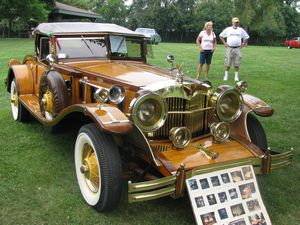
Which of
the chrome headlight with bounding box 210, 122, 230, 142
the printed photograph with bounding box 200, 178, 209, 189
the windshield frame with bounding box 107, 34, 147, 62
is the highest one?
the windshield frame with bounding box 107, 34, 147, 62

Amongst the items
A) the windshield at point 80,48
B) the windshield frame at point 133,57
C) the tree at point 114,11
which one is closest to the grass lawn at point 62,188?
the windshield at point 80,48

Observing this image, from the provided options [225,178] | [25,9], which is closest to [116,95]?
[225,178]

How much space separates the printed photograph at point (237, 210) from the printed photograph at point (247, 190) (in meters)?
0.11

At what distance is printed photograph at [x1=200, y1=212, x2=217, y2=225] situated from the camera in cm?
323

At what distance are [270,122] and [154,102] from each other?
12.6 ft

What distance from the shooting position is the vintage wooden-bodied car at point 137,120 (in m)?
3.36

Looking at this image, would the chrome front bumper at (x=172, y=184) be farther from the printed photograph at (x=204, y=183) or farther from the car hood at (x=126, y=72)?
the car hood at (x=126, y=72)

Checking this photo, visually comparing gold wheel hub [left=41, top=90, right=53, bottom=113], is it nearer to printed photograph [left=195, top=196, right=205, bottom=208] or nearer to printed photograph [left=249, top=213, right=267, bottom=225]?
printed photograph [left=195, top=196, right=205, bottom=208]

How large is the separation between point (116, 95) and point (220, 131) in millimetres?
1139

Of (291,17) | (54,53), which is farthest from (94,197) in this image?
(291,17)

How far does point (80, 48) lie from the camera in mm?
5195

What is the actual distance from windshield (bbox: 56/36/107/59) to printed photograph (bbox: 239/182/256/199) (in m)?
2.61

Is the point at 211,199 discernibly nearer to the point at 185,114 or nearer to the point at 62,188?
the point at 185,114

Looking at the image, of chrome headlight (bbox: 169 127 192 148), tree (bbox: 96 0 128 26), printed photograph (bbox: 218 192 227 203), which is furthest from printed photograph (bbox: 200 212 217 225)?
tree (bbox: 96 0 128 26)
